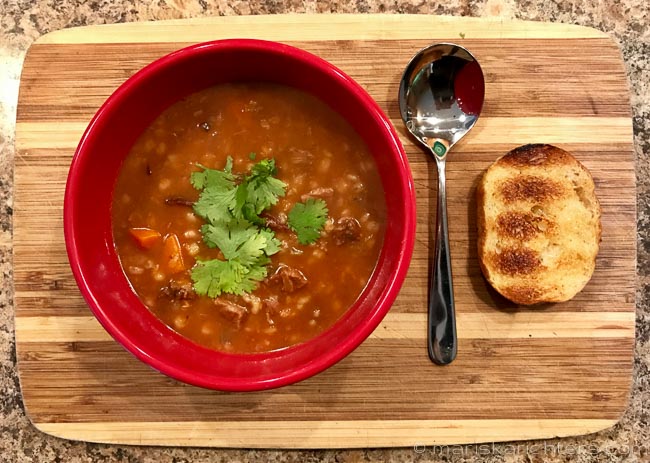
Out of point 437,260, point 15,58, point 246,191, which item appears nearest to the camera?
point 246,191

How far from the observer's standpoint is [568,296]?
2.45m

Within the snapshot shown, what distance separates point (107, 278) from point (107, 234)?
17cm

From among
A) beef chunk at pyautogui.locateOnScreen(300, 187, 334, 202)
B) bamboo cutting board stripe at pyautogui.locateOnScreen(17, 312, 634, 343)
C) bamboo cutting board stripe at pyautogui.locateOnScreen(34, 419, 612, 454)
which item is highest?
beef chunk at pyautogui.locateOnScreen(300, 187, 334, 202)

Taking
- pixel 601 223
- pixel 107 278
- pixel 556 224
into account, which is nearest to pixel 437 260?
pixel 556 224

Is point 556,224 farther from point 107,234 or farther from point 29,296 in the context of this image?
point 29,296

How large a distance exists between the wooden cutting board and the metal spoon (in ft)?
0.18

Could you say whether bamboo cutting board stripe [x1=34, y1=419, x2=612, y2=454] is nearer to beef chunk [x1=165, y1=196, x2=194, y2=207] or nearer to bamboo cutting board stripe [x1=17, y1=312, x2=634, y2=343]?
bamboo cutting board stripe [x1=17, y1=312, x2=634, y2=343]

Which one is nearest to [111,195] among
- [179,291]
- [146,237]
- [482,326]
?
[146,237]

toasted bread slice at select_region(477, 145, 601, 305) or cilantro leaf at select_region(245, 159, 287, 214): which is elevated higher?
cilantro leaf at select_region(245, 159, 287, 214)

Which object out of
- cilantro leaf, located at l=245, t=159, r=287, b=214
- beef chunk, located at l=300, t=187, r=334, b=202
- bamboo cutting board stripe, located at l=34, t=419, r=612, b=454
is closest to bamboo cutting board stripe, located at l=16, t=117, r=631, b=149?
beef chunk, located at l=300, t=187, r=334, b=202

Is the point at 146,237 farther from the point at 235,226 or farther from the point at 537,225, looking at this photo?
the point at 537,225

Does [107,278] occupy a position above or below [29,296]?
above

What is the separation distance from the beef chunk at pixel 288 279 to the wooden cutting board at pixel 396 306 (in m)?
0.43

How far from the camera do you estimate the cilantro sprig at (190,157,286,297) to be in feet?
7.37
